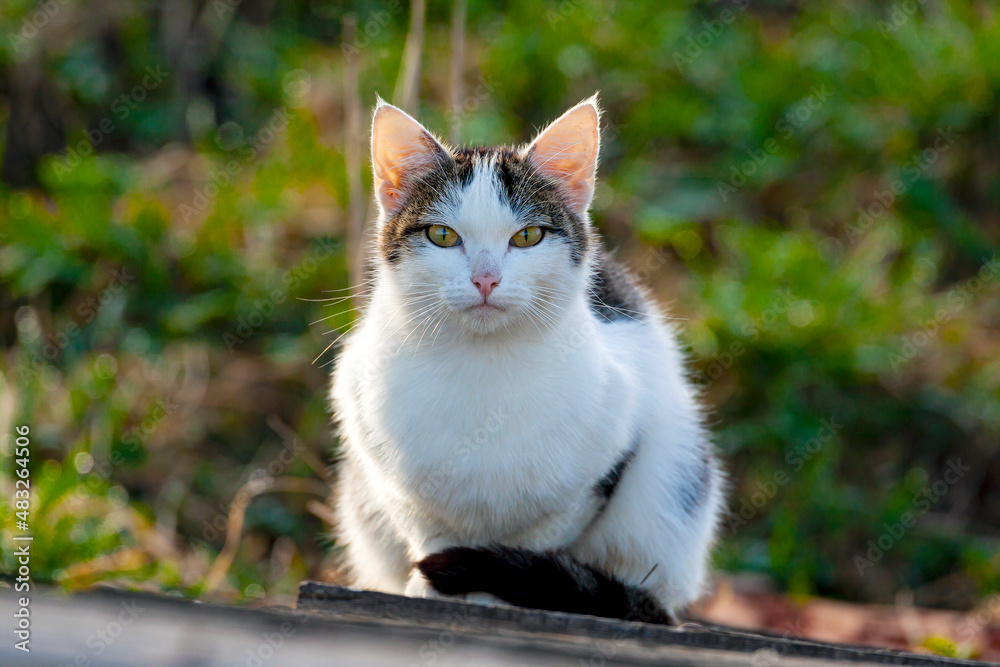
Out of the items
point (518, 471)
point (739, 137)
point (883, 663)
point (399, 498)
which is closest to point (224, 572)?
point (399, 498)

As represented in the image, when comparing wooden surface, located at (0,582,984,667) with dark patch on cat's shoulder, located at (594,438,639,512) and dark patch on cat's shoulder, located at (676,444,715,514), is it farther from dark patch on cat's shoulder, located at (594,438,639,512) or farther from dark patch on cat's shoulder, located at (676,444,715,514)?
dark patch on cat's shoulder, located at (676,444,715,514)

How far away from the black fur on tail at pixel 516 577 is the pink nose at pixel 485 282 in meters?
0.47

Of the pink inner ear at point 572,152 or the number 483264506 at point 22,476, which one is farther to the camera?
the number 483264506 at point 22,476

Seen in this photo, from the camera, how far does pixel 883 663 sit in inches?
55.2

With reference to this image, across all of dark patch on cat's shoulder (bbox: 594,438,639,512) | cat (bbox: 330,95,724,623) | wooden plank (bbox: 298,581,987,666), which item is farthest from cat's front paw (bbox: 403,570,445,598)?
dark patch on cat's shoulder (bbox: 594,438,639,512)

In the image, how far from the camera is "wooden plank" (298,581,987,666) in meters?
1.37

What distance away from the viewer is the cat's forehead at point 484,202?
1.61 m

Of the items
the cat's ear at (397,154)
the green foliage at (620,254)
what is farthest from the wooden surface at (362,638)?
the green foliage at (620,254)

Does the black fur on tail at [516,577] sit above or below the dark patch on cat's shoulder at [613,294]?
below

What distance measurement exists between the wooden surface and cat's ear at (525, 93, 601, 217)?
850 millimetres

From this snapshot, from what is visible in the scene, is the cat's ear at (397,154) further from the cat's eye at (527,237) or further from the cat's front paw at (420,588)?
the cat's front paw at (420,588)

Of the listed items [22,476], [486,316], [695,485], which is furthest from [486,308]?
[22,476]

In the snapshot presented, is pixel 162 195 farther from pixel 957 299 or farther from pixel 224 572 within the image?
pixel 957 299

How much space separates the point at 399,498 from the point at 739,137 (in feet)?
9.92
